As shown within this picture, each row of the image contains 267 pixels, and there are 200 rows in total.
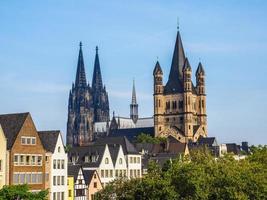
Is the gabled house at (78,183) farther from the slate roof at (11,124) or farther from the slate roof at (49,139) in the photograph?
the slate roof at (11,124)

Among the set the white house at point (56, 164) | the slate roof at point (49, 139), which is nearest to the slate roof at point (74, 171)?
the white house at point (56, 164)

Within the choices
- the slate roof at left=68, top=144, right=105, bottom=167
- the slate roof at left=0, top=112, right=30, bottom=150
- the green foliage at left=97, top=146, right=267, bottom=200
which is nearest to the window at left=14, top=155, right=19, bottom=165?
the slate roof at left=0, top=112, right=30, bottom=150

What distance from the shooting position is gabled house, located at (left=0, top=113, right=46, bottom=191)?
7675 cm

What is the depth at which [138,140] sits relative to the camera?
7726 inches

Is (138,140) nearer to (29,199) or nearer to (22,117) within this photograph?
(22,117)

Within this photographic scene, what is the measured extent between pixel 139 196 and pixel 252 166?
16.2 metres

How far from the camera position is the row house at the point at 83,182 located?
298 feet

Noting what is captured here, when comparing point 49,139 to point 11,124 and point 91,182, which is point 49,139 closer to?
point 11,124

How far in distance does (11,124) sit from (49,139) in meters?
7.77

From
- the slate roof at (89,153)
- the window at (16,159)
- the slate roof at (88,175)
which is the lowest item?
the slate roof at (88,175)

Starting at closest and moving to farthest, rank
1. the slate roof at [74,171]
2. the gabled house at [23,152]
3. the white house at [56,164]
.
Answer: the gabled house at [23,152] < the white house at [56,164] < the slate roof at [74,171]

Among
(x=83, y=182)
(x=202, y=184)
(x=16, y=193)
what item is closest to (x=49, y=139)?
(x=83, y=182)

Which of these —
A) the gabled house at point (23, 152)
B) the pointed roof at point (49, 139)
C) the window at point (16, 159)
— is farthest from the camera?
the pointed roof at point (49, 139)

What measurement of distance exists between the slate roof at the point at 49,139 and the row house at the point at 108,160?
12919 millimetres
